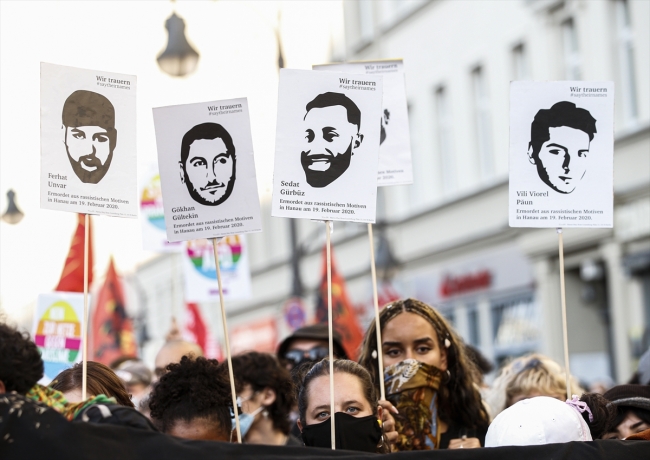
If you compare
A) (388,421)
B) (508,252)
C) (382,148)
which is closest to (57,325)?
(382,148)

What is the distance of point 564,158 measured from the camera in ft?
13.8

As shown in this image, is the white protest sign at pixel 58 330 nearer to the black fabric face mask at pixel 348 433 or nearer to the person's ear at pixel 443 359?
the person's ear at pixel 443 359

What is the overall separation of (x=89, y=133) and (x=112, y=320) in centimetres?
849

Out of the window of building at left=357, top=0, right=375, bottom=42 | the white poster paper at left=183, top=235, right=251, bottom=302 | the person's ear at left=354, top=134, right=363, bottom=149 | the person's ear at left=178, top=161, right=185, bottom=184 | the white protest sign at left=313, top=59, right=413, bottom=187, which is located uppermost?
the window of building at left=357, top=0, right=375, bottom=42

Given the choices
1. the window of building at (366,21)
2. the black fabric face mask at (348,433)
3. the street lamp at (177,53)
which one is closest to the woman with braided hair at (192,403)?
the black fabric face mask at (348,433)

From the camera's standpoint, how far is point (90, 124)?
3.76 metres

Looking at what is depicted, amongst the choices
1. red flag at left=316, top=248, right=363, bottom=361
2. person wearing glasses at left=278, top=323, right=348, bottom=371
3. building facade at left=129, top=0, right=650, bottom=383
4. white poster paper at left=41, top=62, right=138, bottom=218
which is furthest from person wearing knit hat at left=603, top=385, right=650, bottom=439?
building facade at left=129, top=0, right=650, bottom=383

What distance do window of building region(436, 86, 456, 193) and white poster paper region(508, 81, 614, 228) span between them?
18.1m

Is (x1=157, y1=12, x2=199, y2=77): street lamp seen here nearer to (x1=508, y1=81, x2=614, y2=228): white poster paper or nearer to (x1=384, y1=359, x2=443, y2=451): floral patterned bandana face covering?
(x1=384, y1=359, x2=443, y2=451): floral patterned bandana face covering

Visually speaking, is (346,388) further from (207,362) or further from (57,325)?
(57,325)

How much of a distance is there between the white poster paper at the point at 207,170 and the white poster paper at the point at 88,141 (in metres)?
0.13

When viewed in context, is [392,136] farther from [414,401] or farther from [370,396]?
[370,396]

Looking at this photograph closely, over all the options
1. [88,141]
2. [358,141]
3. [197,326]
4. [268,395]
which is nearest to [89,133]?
[88,141]

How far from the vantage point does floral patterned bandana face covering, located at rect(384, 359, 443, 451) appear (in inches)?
172
